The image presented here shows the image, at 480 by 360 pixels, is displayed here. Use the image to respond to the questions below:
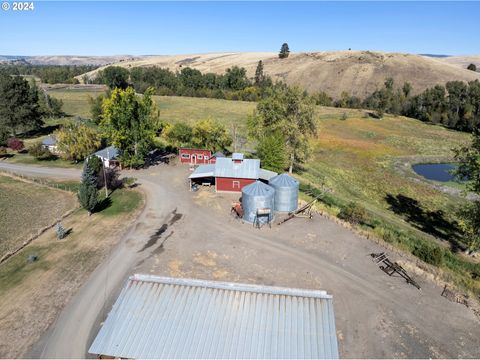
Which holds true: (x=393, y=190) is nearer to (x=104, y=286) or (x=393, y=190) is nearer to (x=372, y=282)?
(x=372, y=282)

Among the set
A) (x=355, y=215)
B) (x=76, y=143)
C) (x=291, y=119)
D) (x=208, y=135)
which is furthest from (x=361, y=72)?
(x=76, y=143)

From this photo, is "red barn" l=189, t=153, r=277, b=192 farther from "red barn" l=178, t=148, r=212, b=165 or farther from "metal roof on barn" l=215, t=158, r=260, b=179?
"red barn" l=178, t=148, r=212, b=165

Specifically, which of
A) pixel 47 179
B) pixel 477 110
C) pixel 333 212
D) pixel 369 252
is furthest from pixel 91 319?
pixel 477 110

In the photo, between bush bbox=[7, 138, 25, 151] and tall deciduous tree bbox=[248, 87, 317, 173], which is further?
bush bbox=[7, 138, 25, 151]

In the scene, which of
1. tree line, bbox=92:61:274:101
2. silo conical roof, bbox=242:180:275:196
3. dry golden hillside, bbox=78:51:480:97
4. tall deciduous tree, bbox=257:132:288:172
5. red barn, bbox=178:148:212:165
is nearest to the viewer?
silo conical roof, bbox=242:180:275:196

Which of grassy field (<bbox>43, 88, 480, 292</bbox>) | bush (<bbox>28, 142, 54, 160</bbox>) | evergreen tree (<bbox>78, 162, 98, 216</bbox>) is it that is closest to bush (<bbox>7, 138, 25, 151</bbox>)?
bush (<bbox>28, 142, 54, 160</bbox>)

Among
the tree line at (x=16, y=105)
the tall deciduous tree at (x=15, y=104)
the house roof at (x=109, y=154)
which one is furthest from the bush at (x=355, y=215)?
the tall deciduous tree at (x=15, y=104)

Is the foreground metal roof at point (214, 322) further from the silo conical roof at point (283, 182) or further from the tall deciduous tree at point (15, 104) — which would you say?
the tall deciduous tree at point (15, 104)
